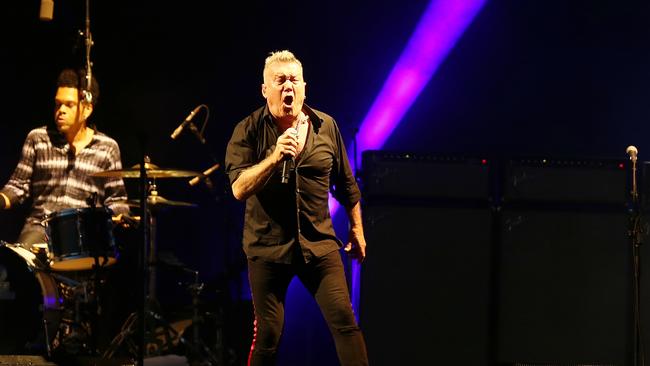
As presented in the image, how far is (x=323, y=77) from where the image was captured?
6633mm

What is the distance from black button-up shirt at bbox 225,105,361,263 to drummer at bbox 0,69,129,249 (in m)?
2.14

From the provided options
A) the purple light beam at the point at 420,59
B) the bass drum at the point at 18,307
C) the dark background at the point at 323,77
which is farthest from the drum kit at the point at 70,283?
the purple light beam at the point at 420,59

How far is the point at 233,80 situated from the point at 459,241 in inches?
92.5

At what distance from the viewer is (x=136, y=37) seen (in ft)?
21.2

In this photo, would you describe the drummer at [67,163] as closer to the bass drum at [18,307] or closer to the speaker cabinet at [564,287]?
the bass drum at [18,307]

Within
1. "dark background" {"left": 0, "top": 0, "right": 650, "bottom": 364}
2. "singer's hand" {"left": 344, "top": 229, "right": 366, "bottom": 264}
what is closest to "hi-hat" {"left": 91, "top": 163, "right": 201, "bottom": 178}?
"dark background" {"left": 0, "top": 0, "right": 650, "bottom": 364}

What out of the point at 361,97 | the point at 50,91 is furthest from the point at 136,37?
the point at 361,97

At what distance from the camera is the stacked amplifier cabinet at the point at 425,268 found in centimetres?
550

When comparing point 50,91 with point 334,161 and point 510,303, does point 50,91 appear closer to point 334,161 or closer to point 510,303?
point 334,161

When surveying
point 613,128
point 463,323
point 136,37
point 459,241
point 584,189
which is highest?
point 136,37

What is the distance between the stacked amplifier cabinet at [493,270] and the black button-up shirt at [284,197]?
63.1 inches

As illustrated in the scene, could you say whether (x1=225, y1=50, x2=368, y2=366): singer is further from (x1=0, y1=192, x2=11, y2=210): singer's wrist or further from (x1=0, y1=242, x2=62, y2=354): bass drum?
(x1=0, y1=242, x2=62, y2=354): bass drum

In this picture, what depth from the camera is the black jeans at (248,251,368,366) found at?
3.75 meters

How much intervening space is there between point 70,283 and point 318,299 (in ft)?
7.89
